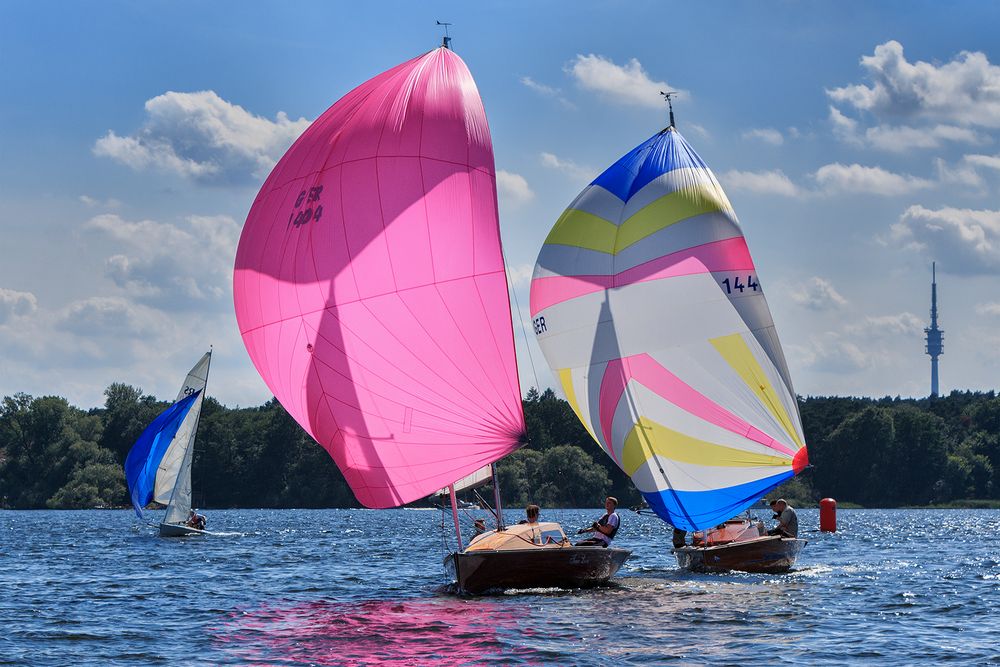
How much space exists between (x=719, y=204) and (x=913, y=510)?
112574 mm

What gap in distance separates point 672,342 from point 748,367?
6.84ft

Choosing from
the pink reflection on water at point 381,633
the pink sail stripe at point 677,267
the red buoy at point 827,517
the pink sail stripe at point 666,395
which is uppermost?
the pink sail stripe at point 677,267

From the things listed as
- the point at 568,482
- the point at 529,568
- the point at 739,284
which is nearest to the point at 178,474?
the point at 739,284

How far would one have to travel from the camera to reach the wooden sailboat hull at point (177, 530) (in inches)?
2450

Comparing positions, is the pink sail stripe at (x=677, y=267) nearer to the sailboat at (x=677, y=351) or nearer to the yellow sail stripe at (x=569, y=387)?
the sailboat at (x=677, y=351)

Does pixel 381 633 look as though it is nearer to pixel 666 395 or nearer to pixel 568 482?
pixel 666 395

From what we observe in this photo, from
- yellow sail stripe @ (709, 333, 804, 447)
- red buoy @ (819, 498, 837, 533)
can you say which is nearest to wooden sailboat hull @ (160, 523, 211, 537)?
red buoy @ (819, 498, 837, 533)

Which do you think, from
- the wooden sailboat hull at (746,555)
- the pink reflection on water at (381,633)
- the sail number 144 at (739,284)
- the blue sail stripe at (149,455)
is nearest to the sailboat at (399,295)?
the pink reflection on water at (381,633)

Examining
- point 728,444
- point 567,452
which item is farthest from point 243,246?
point 567,452

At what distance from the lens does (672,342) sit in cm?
3547

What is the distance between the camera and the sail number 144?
35.7 metres

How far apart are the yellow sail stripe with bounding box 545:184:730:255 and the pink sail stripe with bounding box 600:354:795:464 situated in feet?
10.4

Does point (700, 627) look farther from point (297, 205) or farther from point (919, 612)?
point (297, 205)

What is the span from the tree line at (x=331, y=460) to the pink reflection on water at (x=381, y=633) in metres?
98.5
